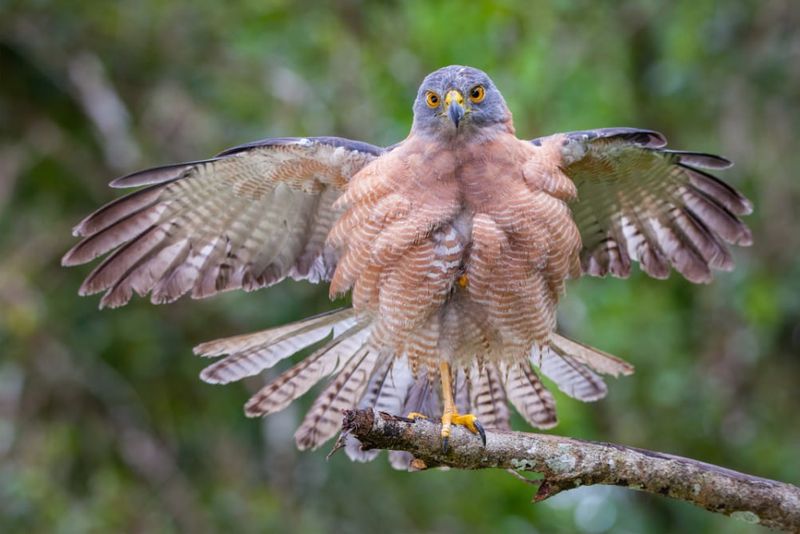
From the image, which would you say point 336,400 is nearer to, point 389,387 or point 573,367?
point 389,387

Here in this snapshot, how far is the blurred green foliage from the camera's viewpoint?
293 inches

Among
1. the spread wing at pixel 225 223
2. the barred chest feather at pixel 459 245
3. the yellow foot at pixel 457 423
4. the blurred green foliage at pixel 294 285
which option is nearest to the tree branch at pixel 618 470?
the yellow foot at pixel 457 423

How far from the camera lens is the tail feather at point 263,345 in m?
5.53

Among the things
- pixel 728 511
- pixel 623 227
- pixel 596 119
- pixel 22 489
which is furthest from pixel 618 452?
pixel 596 119

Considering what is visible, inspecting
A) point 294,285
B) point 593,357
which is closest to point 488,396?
point 593,357

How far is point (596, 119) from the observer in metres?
9.17

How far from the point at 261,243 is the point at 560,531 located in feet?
15.4

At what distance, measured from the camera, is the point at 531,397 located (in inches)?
236

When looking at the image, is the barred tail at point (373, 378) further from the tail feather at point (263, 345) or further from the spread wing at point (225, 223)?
the spread wing at point (225, 223)

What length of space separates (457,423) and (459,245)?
2.85 feet

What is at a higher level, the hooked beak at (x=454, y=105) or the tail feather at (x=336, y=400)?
the hooked beak at (x=454, y=105)

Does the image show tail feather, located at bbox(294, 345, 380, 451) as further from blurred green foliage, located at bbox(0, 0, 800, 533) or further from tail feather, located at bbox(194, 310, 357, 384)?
blurred green foliage, located at bbox(0, 0, 800, 533)

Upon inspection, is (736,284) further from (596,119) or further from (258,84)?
(258,84)

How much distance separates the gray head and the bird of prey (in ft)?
0.04
